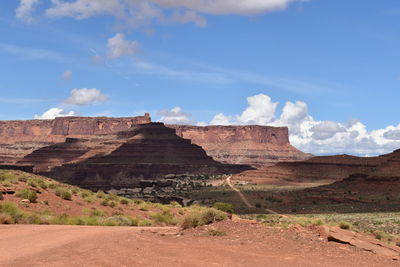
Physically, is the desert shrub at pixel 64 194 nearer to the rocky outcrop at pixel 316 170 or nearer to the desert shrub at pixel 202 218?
the desert shrub at pixel 202 218

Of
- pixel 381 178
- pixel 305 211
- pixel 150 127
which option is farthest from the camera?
pixel 150 127

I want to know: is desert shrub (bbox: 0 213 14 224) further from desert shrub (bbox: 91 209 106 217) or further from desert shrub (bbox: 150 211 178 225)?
desert shrub (bbox: 150 211 178 225)

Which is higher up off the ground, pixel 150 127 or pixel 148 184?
pixel 150 127

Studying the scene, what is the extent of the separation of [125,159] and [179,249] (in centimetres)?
14612

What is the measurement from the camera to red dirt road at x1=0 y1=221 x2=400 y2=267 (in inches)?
457

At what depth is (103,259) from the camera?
11.4m

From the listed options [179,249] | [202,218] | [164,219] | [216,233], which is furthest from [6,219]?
[164,219]

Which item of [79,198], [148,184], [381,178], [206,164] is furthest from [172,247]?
[206,164]

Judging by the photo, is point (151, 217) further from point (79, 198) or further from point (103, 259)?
point (103, 259)

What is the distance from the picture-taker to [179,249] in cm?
1319

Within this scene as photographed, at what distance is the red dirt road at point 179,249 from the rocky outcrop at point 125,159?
363 ft

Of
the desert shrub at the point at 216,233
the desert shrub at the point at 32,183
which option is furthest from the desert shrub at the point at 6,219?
the desert shrub at the point at 32,183

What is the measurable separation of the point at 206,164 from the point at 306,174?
6010 cm

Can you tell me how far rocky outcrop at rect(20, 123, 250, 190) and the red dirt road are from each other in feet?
363
